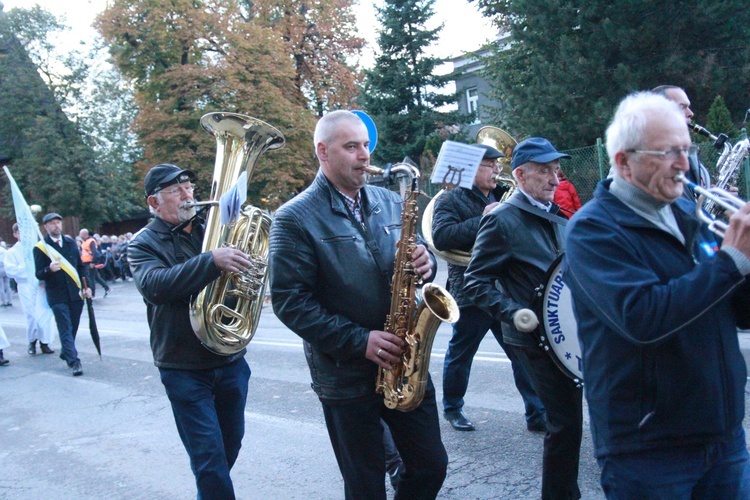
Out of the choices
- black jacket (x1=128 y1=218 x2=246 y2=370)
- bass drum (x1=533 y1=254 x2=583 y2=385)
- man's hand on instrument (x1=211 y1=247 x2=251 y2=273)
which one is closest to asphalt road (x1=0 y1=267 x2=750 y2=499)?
bass drum (x1=533 y1=254 x2=583 y2=385)

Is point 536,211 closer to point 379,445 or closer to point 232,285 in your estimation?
point 379,445

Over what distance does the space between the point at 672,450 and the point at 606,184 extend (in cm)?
86

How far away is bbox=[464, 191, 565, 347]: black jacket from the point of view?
3619 millimetres

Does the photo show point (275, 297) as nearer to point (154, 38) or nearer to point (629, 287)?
point (629, 287)

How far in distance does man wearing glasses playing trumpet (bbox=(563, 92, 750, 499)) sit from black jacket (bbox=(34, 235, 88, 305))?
836cm

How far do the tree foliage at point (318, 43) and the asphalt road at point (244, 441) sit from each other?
20930mm

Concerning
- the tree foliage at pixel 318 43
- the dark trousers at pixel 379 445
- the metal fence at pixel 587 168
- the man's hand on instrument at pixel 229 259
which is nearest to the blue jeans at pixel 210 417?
the man's hand on instrument at pixel 229 259

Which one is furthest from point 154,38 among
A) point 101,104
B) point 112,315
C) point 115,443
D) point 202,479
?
point 202,479

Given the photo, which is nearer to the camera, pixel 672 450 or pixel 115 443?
pixel 672 450

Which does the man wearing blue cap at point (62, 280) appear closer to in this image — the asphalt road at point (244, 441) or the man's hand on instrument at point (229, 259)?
the asphalt road at point (244, 441)

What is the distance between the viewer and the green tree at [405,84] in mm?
26125

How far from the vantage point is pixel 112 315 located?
1599 centimetres

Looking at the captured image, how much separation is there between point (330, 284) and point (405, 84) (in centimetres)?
2407

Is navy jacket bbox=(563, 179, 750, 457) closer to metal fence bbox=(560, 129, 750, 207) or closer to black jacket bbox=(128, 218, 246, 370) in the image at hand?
black jacket bbox=(128, 218, 246, 370)
